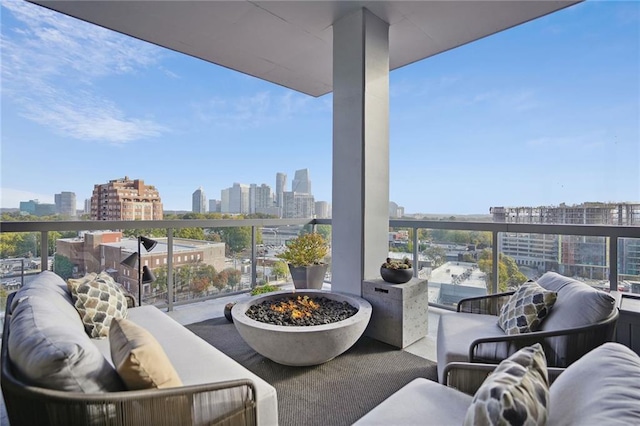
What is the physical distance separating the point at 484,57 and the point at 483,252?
3339 millimetres

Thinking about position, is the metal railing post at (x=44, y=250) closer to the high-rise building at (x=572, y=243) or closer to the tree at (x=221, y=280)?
the tree at (x=221, y=280)

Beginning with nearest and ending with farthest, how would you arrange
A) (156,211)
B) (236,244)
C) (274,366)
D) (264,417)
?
(264,417), (274,366), (156,211), (236,244)

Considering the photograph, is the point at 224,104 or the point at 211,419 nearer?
the point at 211,419

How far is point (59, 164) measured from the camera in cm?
488

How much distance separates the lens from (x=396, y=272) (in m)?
2.96

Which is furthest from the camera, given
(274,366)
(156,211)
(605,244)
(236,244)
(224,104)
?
(224,104)

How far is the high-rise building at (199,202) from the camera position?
4447 mm

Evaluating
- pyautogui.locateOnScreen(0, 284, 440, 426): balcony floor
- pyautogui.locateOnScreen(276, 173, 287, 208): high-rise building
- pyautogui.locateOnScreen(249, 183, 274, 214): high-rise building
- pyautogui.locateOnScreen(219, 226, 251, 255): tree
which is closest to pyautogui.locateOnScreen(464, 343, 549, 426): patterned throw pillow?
pyautogui.locateOnScreen(0, 284, 440, 426): balcony floor

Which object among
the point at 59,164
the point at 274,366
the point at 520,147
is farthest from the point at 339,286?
the point at 59,164

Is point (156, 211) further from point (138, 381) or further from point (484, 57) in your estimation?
point (484, 57)

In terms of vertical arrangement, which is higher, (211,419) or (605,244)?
(605,244)

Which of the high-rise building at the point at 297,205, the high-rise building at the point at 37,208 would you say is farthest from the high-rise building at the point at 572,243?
the high-rise building at the point at 37,208

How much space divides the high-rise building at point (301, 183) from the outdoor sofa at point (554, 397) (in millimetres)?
4769

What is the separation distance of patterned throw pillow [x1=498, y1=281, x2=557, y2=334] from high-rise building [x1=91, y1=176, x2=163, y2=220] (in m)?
3.79
